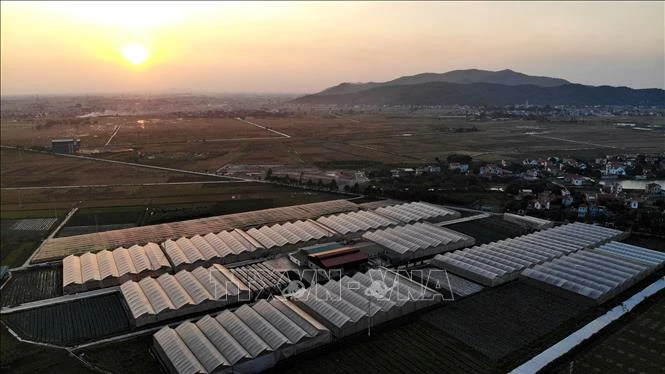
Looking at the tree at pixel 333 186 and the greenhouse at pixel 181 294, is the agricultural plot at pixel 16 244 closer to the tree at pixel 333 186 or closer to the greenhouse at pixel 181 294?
the greenhouse at pixel 181 294

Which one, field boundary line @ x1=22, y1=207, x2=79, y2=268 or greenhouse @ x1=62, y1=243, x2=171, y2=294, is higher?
greenhouse @ x1=62, y1=243, x2=171, y2=294

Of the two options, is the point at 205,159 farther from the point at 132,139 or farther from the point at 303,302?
the point at 303,302

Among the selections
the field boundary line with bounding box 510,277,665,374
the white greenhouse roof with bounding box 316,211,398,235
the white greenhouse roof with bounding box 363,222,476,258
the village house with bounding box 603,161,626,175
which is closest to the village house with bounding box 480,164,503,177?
the village house with bounding box 603,161,626,175

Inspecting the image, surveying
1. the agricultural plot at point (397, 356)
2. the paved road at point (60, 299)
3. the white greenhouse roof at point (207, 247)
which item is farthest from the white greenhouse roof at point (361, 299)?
the paved road at point (60, 299)

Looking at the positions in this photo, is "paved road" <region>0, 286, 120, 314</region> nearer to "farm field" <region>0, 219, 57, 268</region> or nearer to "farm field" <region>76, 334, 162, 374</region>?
"farm field" <region>76, 334, 162, 374</region>

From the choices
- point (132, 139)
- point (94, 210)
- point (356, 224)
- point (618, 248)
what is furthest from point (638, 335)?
point (132, 139)

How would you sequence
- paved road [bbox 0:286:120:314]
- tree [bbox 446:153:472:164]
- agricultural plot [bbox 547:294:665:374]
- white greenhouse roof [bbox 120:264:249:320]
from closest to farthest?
agricultural plot [bbox 547:294:665:374] → white greenhouse roof [bbox 120:264:249:320] → paved road [bbox 0:286:120:314] → tree [bbox 446:153:472:164]

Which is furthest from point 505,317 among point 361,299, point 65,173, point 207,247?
point 65,173
